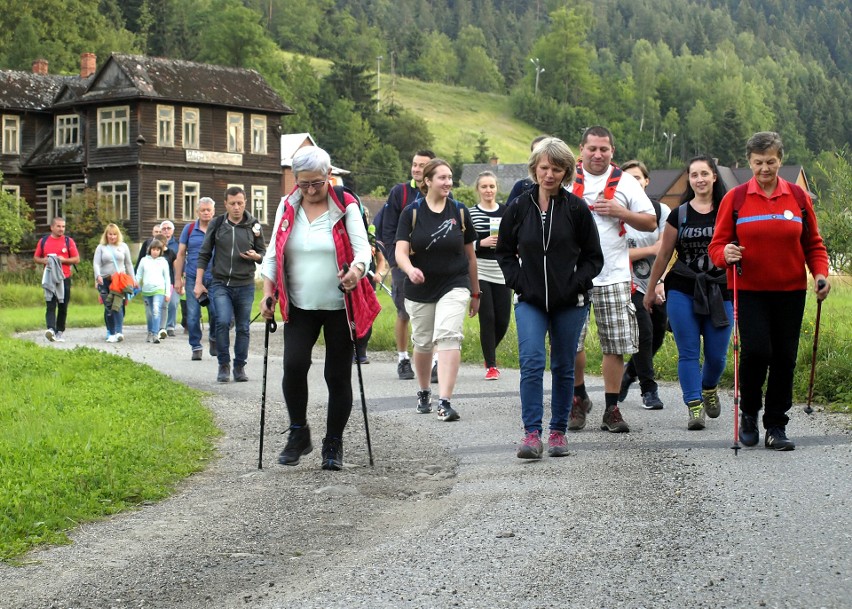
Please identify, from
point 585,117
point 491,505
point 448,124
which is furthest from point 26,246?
point 585,117

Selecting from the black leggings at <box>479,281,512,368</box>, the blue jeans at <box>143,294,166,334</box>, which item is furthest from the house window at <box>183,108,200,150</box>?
the black leggings at <box>479,281,512,368</box>

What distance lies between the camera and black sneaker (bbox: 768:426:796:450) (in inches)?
341

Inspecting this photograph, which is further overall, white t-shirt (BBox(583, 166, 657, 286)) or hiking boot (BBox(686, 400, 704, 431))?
hiking boot (BBox(686, 400, 704, 431))

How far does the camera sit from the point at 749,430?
352 inches

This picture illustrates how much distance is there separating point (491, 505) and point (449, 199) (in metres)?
4.74

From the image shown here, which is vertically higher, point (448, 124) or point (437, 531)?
point (448, 124)

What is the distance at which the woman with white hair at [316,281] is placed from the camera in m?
8.46

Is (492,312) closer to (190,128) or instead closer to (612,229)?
(612,229)

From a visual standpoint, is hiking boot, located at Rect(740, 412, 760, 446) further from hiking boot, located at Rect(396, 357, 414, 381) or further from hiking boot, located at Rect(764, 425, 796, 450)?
hiking boot, located at Rect(396, 357, 414, 381)

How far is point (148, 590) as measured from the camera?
17.9 ft

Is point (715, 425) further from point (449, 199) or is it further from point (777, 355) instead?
point (449, 199)

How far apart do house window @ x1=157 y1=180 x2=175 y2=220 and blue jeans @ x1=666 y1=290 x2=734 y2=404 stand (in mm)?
53493

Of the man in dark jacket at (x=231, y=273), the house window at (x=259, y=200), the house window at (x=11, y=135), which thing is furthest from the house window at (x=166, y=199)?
the man in dark jacket at (x=231, y=273)

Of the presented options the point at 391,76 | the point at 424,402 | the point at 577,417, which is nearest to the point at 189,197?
the point at 424,402
